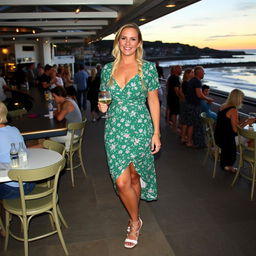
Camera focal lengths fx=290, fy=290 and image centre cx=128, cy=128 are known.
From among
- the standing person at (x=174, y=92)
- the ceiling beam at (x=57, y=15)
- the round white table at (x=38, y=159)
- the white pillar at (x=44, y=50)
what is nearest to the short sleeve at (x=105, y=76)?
the round white table at (x=38, y=159)

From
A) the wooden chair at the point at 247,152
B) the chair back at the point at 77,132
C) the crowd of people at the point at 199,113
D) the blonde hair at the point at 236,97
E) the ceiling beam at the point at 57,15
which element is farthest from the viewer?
the ceiling beam at the point at 57,15

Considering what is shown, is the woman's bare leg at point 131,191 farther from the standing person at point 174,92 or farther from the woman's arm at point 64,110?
the standing person at point 174,92

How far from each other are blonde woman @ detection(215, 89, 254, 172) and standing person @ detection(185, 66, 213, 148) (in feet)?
3.71

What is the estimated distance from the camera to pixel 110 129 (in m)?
2.52

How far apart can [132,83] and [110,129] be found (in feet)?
1.44

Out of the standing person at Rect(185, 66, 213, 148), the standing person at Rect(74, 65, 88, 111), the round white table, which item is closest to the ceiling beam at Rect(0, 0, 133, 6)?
the standing person at Rect(185, 66, 213, 148)

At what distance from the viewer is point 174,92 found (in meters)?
6.98

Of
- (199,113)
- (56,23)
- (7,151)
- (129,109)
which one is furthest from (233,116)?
(56,23)

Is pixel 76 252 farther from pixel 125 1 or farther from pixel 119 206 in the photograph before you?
pixel 125 1

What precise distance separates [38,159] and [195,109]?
3.72 m

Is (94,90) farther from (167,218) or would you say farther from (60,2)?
(167,218)

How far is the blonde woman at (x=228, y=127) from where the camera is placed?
4.18 meters

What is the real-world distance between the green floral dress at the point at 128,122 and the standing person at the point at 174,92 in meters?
4.34

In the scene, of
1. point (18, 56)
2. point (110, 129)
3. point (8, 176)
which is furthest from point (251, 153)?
point (18, 56)
